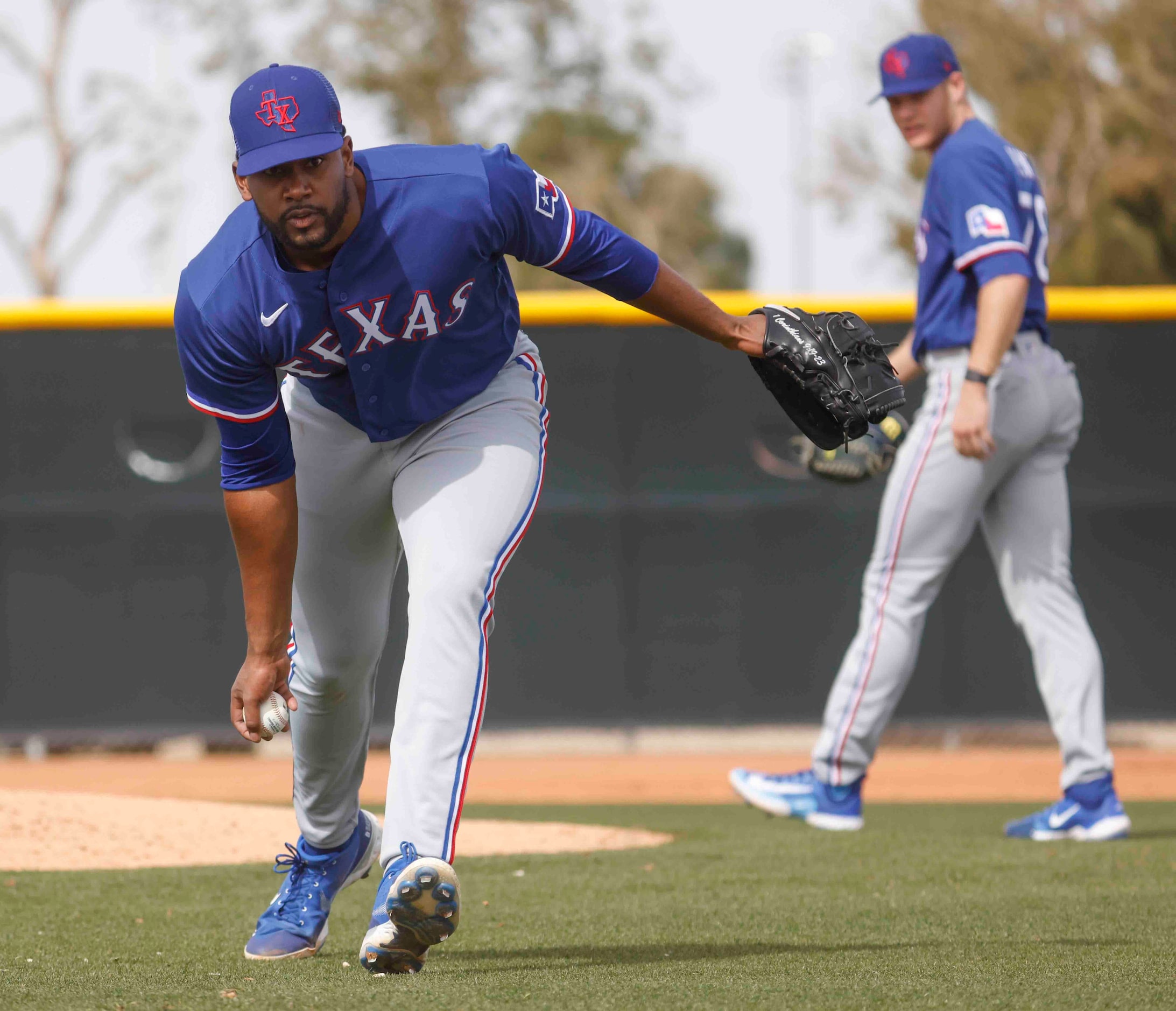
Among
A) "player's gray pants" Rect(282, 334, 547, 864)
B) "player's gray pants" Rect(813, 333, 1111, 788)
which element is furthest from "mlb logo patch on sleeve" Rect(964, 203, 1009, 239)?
"player's gray pants" Rect(282, 334, 547, 864)

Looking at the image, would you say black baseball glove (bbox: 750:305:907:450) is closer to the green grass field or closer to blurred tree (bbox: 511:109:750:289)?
the green grass field

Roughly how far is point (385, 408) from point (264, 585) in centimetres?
41

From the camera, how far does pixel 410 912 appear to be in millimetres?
2881

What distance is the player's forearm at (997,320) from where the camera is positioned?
492cm

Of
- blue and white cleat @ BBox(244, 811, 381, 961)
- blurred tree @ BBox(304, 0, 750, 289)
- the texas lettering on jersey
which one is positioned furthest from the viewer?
blurred tree @ BBox(304, 0, 750, 289)

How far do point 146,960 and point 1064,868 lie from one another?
2494 millimetres

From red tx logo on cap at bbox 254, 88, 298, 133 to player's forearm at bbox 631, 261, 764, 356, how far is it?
77cm

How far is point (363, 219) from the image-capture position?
3.11 meters

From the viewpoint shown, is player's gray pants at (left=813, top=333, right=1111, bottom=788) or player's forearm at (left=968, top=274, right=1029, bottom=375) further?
player's gray pants at (left=813, top=333, right=1111, bottom=788)

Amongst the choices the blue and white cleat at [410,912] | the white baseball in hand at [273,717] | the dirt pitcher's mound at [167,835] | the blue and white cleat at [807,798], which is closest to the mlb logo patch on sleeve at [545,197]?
the white baseball in hand at [273,717]

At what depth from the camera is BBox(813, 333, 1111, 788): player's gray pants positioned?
5.16m

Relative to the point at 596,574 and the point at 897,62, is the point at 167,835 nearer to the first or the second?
the point at 897,62

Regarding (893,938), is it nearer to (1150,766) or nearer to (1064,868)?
(1064,868)

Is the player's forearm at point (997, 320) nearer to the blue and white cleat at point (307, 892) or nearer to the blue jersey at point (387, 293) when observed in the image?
the blue jersey at point (387, 293)
